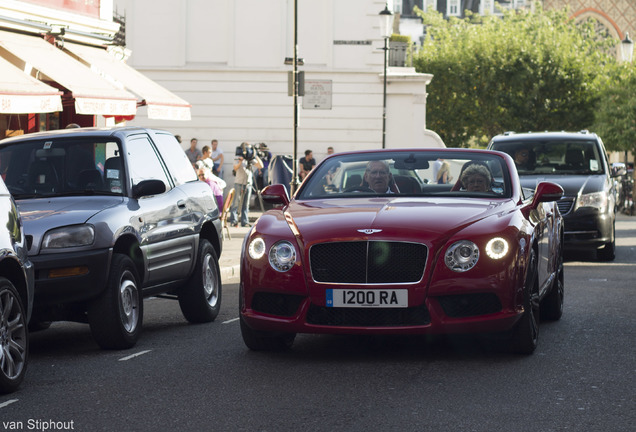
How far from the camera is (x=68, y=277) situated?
8688 mm

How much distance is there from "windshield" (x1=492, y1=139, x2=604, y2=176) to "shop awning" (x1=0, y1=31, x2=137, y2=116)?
6.13 m

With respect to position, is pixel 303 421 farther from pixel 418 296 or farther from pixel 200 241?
pixel 200 241

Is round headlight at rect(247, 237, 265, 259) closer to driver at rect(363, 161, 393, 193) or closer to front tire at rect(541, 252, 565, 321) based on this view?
driver at rect(363, 161, 393, 193)

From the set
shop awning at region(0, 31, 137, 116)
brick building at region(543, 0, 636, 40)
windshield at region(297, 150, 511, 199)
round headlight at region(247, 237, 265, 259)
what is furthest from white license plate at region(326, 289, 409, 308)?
brick building at region(543, 0, 636, 40)

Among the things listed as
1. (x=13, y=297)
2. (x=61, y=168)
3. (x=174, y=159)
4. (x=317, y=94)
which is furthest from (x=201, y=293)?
(x=317, y=94)

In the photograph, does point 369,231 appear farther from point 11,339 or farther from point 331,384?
point 11,339

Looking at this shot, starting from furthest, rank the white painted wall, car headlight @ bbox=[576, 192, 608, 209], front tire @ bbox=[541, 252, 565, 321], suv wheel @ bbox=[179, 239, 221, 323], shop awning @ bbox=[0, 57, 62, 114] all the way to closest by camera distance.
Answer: the white painted wall
car headlight @ bbox=[576, 192, 608, 209]
shop awning @ bbox=[0, 57, 62, 114]
suv wheel @ bbox=[179, 239, 221, 323]
front tire @ bbox=[541, 252, 565, 321]

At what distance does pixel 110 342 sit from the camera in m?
9.09

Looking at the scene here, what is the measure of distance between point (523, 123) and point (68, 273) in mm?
50600

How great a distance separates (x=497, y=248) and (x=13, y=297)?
10.0 ft

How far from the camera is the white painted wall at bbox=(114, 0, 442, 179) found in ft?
126

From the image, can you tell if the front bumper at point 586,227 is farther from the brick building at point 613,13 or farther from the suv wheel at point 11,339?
the brick building at point 613,13

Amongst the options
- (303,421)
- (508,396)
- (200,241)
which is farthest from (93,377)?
(200,241)

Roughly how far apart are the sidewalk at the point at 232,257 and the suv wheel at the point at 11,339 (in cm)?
843
